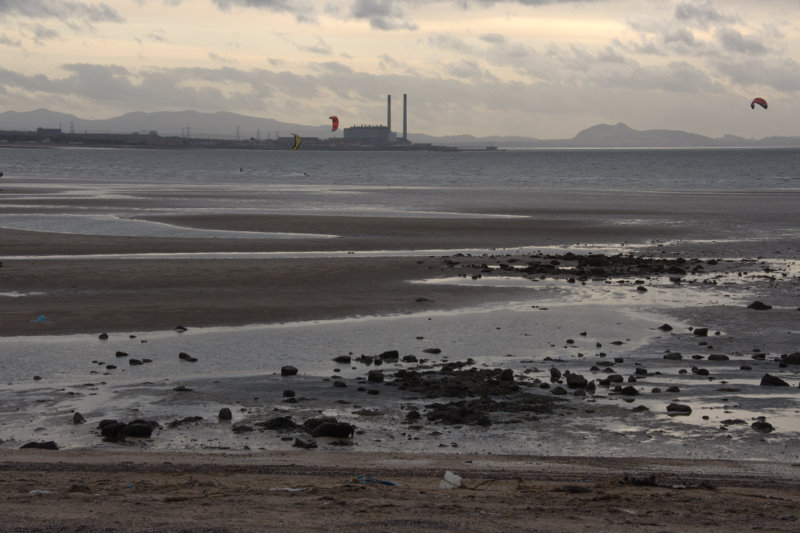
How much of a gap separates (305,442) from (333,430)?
43cm

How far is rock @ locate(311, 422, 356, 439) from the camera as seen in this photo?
9945mm

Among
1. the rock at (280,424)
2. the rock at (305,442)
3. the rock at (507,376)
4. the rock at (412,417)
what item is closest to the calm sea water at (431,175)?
the rock at (507,376)

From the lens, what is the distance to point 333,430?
9.95 m

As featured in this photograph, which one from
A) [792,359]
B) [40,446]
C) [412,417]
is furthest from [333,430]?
[792,359]

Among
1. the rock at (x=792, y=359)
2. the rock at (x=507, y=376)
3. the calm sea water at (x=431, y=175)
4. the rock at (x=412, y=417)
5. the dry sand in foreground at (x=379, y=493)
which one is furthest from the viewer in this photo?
the calm sea water at (x=431, y=175)

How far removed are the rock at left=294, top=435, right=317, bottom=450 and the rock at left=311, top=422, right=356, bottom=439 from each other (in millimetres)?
251

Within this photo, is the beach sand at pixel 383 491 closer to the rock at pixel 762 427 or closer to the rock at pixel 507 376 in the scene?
the rock at pixel 762 427

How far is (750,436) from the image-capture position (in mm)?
9969

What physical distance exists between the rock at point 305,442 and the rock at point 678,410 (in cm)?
414

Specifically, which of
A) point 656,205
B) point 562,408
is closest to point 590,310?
point 562,408

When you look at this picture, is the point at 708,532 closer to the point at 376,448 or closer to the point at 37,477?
the point at 376,448

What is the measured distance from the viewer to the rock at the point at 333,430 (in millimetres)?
9945

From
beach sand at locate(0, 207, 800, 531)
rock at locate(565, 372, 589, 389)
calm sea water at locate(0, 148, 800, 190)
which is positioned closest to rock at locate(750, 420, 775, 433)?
beach sand at locate(0, 207, 800, 531)

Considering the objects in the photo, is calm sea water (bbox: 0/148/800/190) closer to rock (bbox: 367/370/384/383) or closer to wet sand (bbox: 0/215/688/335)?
wet sand (bbox: 0/215/688/335)
